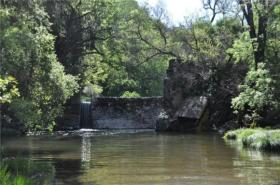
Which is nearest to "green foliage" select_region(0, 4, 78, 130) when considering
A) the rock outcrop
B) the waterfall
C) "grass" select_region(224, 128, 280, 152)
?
"grass" select_region(224, 128, 280, 152)

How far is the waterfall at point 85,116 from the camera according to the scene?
46719 millimetres

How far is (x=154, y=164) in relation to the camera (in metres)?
18.7

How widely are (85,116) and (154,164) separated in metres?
29.2

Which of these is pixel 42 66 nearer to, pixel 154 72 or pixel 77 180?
pixel 77 180

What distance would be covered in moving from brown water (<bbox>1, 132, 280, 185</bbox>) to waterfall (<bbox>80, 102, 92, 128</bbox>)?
63.9 feet

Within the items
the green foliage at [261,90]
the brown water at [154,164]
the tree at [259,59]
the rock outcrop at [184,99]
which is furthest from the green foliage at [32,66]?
the rock outcrop at [184,99]

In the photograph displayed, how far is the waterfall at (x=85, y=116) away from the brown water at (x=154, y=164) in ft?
63.9

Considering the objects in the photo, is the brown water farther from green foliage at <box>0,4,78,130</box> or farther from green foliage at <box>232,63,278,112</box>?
green foliage at <box>232,63,278,112</box>

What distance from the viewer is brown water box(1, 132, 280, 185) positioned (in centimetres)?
1505

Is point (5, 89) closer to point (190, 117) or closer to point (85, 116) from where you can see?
point (190, 117)

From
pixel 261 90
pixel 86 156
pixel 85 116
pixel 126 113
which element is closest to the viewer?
pixel 86 156

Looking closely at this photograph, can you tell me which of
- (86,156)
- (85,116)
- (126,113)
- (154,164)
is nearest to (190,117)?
(126,113)

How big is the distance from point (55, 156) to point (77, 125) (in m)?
24.0

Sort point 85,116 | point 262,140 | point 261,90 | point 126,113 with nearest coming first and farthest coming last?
point 262,140
point 261,90
point 126,113
point 85,116
